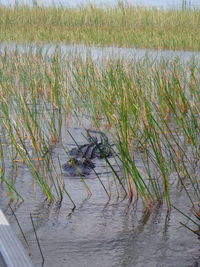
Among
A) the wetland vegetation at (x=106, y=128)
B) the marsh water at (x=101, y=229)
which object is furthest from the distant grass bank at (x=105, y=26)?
the marsh water at (x=101, y=229)

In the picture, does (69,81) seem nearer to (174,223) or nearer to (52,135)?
(52,135)

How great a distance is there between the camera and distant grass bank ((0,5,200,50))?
12930mm

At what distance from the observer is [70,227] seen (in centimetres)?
258

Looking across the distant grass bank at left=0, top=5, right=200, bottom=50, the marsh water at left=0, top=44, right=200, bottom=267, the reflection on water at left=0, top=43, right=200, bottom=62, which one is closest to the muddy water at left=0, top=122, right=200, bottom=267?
the marsh water at left=0, top=44, right=200, bottom=267

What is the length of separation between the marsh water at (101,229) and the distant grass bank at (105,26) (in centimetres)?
947

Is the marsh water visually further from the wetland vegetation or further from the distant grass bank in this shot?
the distant grass bank

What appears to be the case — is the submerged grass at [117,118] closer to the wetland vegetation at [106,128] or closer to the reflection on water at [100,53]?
the wetland vegetation at [106,128]

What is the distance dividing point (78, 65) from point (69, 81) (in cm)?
49

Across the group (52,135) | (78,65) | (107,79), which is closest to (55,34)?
(78,65)

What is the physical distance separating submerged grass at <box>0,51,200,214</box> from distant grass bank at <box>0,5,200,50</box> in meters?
6.24

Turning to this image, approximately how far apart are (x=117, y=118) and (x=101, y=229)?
0.99m

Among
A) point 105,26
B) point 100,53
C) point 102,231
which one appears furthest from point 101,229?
point 105,26

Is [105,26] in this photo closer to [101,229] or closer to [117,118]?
[117,118]

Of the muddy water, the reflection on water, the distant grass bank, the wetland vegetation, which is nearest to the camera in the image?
the muddy water
